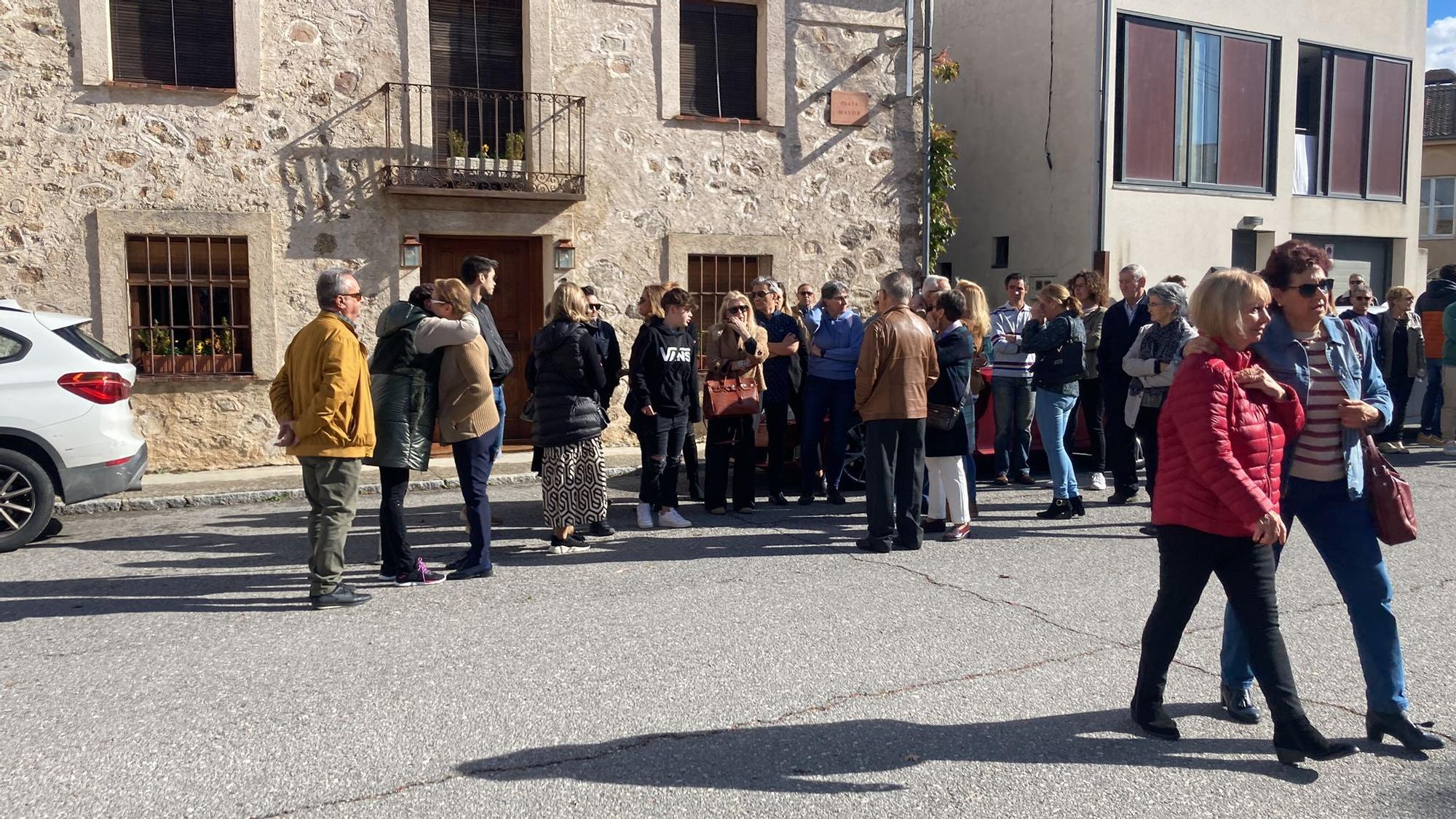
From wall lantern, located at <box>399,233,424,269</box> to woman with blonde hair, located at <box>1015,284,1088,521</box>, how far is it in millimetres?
6183

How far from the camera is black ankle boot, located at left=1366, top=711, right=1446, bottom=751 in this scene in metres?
4.03

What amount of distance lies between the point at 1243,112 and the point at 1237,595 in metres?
15.1

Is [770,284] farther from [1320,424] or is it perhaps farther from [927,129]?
[1320,424]

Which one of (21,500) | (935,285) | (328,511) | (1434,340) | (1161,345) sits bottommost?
(21,500)

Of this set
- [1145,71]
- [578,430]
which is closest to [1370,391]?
[578,430]

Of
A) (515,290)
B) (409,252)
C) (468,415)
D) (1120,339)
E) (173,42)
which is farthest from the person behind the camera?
(515,290)

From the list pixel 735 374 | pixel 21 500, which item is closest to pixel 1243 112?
pixel 735 374

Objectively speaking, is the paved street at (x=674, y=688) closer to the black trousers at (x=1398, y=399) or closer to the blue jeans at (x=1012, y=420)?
the blue jeans at (x=1012, y=420)

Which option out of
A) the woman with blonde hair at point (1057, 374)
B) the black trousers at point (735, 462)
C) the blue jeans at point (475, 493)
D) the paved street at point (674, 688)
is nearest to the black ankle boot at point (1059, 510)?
the woman with blonde hair at point (1057, 374)

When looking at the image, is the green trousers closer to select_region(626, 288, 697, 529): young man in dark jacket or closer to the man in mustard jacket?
the man in mustard jacket

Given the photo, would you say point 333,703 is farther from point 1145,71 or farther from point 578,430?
point 1145,71

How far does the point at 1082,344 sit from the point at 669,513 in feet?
10.5

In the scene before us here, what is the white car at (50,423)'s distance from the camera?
754 centimetres

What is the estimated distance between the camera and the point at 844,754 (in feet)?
13.2
